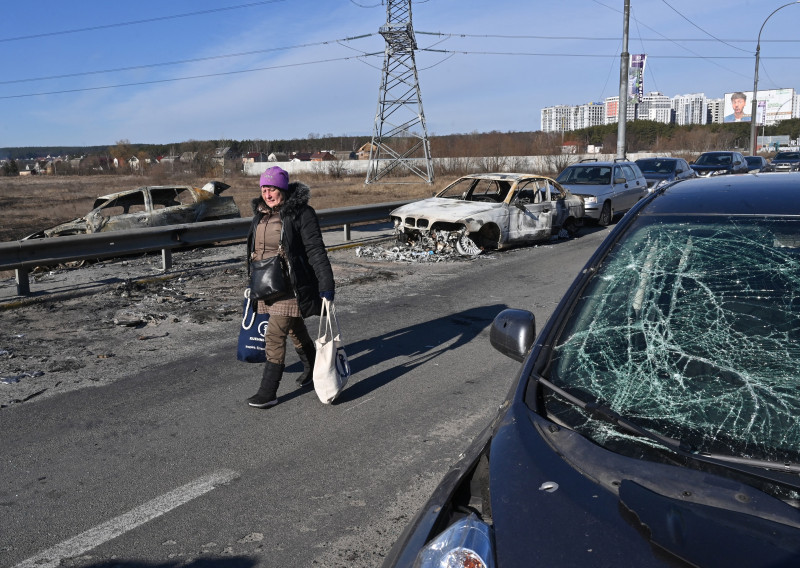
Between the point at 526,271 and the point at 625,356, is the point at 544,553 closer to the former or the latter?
the point at 625,356

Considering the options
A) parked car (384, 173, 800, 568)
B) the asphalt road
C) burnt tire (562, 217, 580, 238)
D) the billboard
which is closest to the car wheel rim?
burnt tire (562, 217, 580, 238)

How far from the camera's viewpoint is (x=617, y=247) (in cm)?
297

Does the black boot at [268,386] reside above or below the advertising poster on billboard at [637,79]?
below

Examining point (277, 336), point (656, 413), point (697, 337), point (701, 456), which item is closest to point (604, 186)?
point (277, 336)

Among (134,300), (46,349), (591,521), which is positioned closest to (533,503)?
(591,521)

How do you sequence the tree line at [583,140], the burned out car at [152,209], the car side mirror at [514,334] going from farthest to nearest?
the tree line at [583,140], the burned out car at [152,209], the car side mirror at [514,334]

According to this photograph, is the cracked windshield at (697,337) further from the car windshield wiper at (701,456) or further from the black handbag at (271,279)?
the black handbag at (271,279)

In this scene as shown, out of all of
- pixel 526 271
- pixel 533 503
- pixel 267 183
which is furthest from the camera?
pixel 526 271

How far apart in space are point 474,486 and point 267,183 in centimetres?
345

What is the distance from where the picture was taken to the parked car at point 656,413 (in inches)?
66.6

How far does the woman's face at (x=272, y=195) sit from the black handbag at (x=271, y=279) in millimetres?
269

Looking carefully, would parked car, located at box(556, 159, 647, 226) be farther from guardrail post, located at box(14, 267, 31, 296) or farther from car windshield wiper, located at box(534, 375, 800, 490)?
car windshield wiper, located at box(534, 375, 800, 490)

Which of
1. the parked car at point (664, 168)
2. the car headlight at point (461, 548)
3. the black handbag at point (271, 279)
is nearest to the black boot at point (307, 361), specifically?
the black handbag at point (271, 279)

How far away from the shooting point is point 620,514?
5.77 feet
